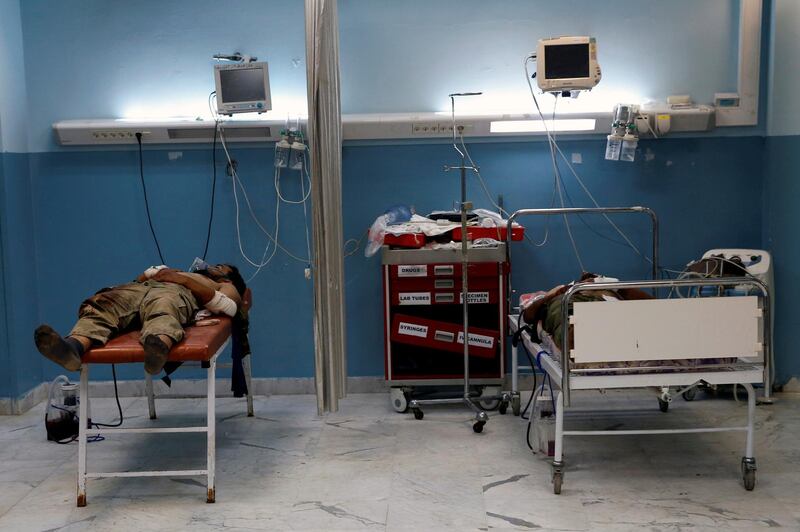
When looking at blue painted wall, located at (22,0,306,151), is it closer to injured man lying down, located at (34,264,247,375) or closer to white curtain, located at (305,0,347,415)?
white curtain, located at (305,0,347,415)

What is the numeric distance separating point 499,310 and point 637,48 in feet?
5.57

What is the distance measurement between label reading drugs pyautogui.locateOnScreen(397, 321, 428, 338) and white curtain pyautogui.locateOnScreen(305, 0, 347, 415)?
1.83ft

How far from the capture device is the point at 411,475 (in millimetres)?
3867

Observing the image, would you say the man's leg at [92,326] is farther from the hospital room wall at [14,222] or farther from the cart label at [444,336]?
the cart label at [444,336]

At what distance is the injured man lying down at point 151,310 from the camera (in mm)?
3396

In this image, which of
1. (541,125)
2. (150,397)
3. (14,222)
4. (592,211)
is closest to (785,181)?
(592,211)

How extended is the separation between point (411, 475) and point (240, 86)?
92.2 inches

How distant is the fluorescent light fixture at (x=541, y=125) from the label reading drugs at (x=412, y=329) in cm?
119

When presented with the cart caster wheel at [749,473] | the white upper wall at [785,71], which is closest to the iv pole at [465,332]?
the cart caster wheel at [749,473]

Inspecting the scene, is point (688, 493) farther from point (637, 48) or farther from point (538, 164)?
point (637, 48)

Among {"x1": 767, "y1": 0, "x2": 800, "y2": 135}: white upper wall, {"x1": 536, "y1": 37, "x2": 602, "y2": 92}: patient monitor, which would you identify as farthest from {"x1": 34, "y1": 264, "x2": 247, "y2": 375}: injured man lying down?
{"x1": 767, "y1": 0, "x2": 800, "y2": 135}: white upper wall

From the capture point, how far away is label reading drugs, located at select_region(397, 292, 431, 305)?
4.73m

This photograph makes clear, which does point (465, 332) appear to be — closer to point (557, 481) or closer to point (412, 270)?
point (412, 270)

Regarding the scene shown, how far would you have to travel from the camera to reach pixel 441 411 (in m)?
4.79
